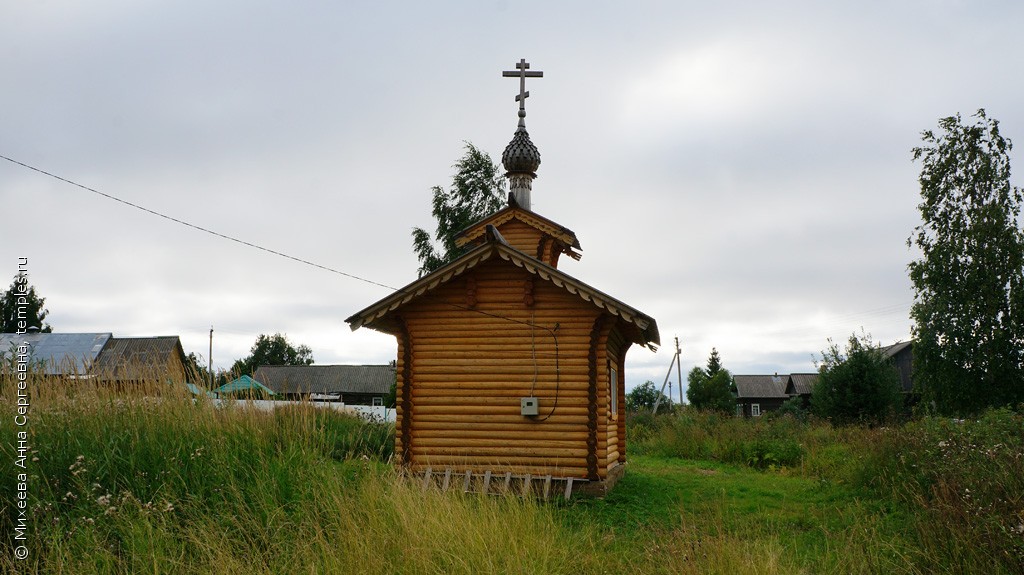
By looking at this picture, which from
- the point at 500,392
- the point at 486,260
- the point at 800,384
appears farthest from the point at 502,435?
the point at 800,384

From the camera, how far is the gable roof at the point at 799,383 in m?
59.2

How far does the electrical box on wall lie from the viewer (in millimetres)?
12734

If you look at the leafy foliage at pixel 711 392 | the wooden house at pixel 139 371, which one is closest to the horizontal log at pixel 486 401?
the wooden house at pixel 139 371

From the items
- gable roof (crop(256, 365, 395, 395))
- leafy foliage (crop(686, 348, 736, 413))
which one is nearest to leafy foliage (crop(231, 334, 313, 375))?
gable roof (crop(256, 365, 395, 395))

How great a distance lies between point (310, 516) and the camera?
643 centimetres

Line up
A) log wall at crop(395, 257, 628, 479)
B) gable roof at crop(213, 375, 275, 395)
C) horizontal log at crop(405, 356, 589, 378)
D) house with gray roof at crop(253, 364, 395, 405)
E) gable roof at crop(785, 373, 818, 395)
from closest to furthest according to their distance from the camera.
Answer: gable roof at crop(213, 375, 275, 395), log wall at crop(395, 257, 628, 479), horizontal log at crop(405, 356, 589, 378), house with gray roof at crop(253, 364, 395, 405), gable roof at crop(785, 373, 818, 395)

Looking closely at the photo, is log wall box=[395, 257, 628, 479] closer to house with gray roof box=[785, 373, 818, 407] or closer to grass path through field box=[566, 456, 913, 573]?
grass path through field box=[566, 456, 913, 573]

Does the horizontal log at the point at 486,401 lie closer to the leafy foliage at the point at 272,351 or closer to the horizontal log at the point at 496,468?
the horizontal log at the point at 496,468

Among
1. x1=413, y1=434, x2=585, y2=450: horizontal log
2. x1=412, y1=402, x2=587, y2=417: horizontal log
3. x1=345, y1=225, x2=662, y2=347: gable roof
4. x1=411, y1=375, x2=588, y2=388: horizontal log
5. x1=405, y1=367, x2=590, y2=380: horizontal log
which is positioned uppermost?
x1=345, y1=225, x2=662, y2=347: gable roof

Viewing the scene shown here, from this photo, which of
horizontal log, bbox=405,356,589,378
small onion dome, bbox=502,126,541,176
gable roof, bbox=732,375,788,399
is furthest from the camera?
gable roof, bbox=732,375,788,399

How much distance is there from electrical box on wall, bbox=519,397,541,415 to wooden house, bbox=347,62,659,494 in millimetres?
17

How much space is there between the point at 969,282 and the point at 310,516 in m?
28.8

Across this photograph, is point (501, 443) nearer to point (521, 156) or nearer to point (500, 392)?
point (500, 392)

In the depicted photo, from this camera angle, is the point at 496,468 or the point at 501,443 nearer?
the point at 496,468
